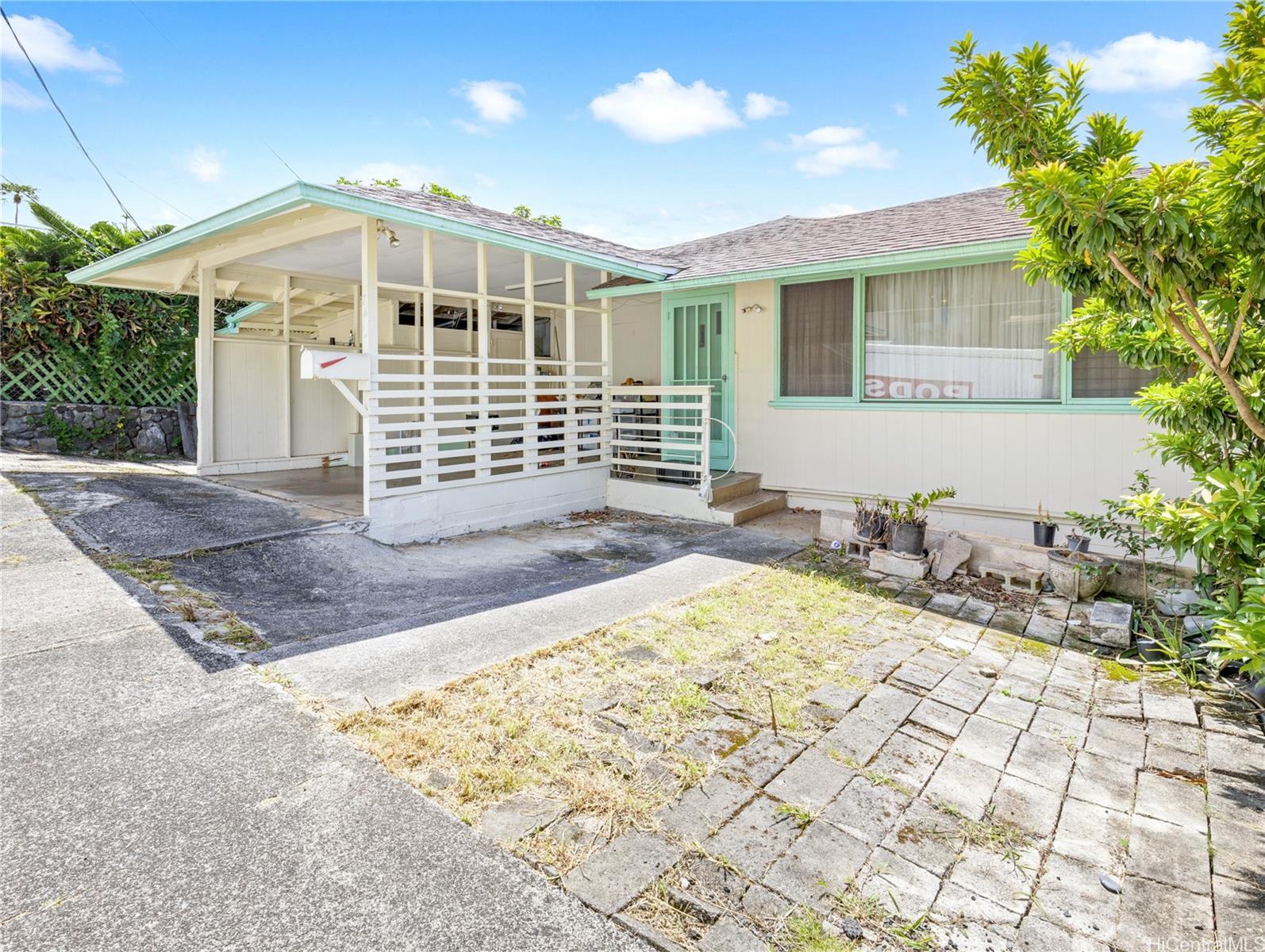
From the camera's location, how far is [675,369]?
8531 millimetres

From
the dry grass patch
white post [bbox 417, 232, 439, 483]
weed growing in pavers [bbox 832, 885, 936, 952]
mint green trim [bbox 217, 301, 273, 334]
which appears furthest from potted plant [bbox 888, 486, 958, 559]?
mint green trim [bbox 217, 301, 273, 334]

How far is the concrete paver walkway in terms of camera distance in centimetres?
168

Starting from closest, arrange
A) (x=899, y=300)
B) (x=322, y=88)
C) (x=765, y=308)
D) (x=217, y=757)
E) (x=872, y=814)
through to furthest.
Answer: (x=872, y=814) < (x=217, y=757) < (x=899, y=300) < (x=765, y=308) < (x=322, y=88)

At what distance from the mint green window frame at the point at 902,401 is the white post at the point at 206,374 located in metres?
7.12

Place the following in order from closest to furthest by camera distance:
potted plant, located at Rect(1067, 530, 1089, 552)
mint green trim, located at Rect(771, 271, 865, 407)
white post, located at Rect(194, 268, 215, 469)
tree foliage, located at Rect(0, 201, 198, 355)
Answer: potted plant, located at Rect(1067, 530, 1089, 552) < mint green trim, located at Rect(771, 271, 865, 407) < white post, located at Rect(194, 268, 215, 469) < tree foliage, located at Rect(0, 201, 198, 355)

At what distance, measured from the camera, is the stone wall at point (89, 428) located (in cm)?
1038

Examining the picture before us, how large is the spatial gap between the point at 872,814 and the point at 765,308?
6.24 meters

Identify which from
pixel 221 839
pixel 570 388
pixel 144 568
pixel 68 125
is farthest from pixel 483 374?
pixel 68 125

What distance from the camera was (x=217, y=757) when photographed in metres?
2.44

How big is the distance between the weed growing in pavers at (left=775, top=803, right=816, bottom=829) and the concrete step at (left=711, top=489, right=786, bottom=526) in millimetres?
4779

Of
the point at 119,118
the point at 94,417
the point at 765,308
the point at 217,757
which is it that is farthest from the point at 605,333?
the point at 119,118

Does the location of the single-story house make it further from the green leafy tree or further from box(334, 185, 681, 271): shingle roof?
the green leafy tree

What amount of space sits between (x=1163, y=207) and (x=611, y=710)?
2.88 m

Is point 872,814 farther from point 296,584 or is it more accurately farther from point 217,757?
point 296,584
